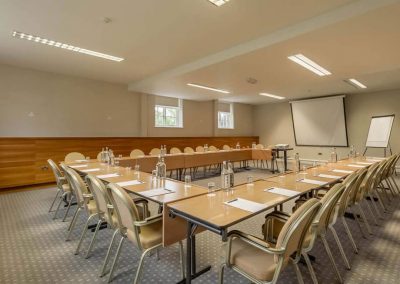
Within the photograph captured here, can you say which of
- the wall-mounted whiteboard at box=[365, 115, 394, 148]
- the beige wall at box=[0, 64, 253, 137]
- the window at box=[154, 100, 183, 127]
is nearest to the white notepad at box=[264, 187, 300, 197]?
the beige wall at box=[0, 64, 253, 137]

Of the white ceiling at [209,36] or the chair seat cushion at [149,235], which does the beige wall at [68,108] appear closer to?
the white ceiling at [209,36]

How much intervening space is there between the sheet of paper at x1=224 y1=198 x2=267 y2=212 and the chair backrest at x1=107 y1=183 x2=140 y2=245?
29.0 inches

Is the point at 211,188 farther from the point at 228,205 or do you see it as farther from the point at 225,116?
the point at 225,116

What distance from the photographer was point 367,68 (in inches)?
193

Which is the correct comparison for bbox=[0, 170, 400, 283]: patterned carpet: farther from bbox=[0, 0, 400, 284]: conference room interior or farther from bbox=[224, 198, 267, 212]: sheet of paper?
bbox=[224, 198, 267, 212]: sheet of paper

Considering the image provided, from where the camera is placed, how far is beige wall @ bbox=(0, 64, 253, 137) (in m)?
5.60

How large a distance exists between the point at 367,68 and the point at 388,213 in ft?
10.1

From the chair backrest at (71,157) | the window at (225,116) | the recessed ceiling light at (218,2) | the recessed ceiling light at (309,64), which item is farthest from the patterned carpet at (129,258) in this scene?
the window at (225,116)

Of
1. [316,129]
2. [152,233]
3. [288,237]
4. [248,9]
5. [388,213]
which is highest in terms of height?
[248,9]

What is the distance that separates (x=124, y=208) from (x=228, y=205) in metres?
0.82

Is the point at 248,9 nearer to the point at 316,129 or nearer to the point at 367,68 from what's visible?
the point at 367,68

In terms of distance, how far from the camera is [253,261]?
1487mm

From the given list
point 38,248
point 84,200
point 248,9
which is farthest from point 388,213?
point 38,248

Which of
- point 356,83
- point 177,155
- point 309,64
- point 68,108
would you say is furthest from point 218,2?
point 356,83
